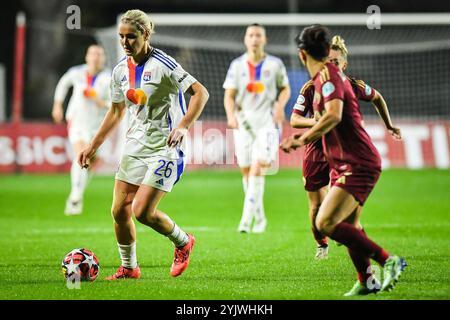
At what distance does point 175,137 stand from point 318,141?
1.97 m

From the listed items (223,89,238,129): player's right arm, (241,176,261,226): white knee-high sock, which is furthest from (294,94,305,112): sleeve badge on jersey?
(241,176,261,226): white knee-high sock

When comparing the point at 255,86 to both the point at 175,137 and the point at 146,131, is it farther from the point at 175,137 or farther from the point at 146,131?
the point at 175,137

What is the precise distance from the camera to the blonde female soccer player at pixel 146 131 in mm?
7367

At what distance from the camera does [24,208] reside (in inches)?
574

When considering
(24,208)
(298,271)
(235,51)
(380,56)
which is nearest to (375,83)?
(380,56)

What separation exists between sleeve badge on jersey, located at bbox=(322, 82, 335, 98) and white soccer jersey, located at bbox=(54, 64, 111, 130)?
8.31 m

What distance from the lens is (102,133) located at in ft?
25.0

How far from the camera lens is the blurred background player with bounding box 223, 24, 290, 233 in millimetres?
11586

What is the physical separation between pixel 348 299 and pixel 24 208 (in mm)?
9173

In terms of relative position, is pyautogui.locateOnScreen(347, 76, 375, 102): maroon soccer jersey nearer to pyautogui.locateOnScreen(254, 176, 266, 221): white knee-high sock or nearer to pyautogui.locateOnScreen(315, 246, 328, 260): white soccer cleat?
pyautogui.locateOnScreen(315, 246, 328, 260): white soccer cleat

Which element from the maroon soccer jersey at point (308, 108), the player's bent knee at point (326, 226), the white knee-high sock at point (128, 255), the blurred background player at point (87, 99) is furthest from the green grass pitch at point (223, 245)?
the blurred background player at point (87, 99)

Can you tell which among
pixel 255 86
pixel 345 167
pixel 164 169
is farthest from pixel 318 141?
pixel 255 86

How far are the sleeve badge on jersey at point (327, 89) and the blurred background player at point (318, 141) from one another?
3.34ft
